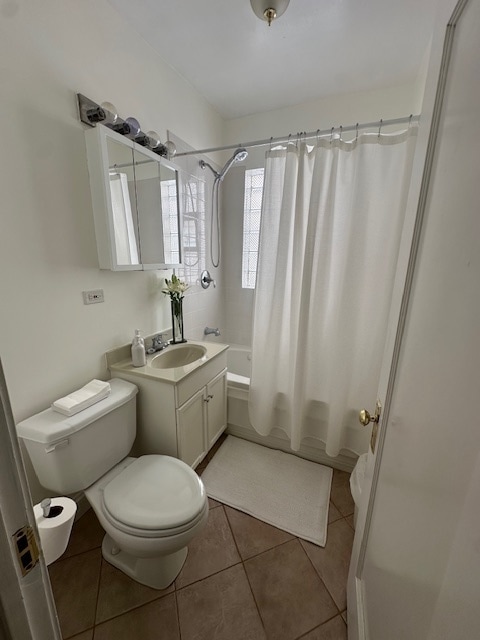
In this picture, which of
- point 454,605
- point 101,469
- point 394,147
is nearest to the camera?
point 454,605

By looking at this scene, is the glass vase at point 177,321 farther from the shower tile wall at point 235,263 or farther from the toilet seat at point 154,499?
the shower tile wall at point 235,263

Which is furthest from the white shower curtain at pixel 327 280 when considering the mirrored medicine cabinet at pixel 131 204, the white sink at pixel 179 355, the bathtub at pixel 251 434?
the mirrored medicine cabinet at pixel 131 204

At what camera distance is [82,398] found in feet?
3.87

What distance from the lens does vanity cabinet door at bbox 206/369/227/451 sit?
1740 mm

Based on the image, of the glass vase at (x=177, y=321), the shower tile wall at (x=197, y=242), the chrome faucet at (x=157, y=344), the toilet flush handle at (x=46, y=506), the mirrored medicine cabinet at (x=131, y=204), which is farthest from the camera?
the shower tile wall at (x=197, y=242)

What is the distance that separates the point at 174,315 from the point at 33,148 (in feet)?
3.56

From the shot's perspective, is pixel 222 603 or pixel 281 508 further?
pixel 281 508

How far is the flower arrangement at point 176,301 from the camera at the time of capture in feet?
5.75

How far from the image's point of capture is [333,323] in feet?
5.34

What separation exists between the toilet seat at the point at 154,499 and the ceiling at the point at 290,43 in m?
2.25

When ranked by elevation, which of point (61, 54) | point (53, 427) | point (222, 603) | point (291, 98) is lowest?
point (222, 603)

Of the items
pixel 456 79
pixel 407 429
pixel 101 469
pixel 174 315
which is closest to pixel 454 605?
pixel 407 429

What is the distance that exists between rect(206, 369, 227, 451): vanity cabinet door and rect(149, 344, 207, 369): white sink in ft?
0.70

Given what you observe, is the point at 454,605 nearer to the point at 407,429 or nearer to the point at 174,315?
the point at 407,429
